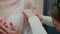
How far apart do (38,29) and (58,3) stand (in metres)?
0.34

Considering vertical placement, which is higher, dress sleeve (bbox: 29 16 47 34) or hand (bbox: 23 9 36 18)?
hand (bbox: 23 9 36 18)

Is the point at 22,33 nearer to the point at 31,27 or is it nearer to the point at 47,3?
the point at 31,27

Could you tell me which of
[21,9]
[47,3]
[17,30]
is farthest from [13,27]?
[47,3]

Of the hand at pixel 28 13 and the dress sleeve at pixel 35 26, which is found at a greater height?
the hand at pixel 28 13

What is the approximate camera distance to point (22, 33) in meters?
1.30

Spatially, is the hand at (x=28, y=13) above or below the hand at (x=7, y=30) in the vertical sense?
above

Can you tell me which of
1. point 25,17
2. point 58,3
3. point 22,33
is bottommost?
point 22,33

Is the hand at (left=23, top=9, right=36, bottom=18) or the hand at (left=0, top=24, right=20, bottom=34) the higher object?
the hand at (left=23, top=9, right=36, bottom=18)

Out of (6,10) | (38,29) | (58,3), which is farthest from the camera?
(6,10)

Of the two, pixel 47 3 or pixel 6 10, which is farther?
pixel 47 3

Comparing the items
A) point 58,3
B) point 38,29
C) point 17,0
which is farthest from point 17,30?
point 58,3

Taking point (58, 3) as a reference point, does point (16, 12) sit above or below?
below

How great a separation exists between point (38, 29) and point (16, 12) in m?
0.21

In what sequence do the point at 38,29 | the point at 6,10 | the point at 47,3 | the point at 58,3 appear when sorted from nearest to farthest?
the point at 58,3
the point at 38,29
the point at 6,10
the point at 47,3
